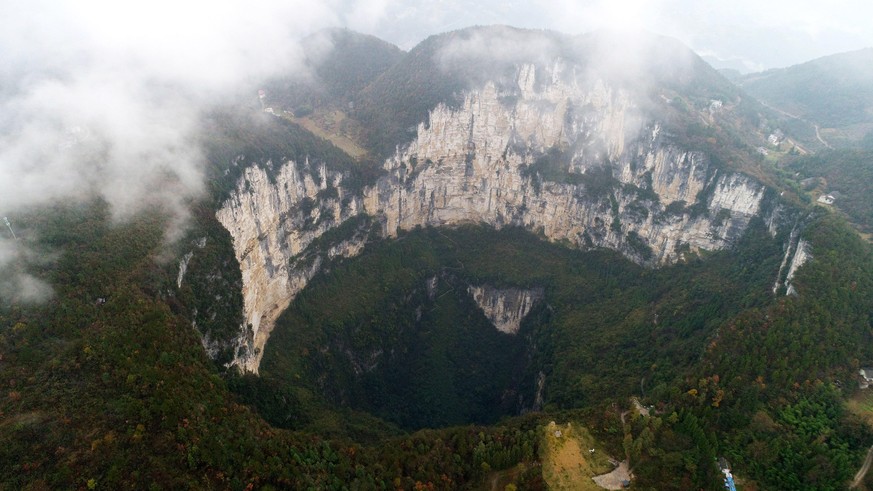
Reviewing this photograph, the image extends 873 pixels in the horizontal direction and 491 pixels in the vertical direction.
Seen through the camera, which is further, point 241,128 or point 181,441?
point 241,128

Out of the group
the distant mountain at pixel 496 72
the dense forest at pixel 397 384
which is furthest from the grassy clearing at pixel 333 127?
the dense forest at pixel 397 384

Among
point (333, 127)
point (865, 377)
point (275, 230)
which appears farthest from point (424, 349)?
point (865, 377)

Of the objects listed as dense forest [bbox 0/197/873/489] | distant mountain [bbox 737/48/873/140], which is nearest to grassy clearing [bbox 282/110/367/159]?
dense forest [bbox 0/197/873/489]

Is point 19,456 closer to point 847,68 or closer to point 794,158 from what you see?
point 794,158

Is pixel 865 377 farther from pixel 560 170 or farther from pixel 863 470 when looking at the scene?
pixel 560 170

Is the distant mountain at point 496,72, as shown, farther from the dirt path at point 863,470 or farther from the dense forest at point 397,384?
the dirt path at point 863,470

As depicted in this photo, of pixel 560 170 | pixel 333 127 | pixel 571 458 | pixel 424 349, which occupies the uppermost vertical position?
pixel 333 127

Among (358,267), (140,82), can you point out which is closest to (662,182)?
(358,267)

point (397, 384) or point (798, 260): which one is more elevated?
point (798, 260)
